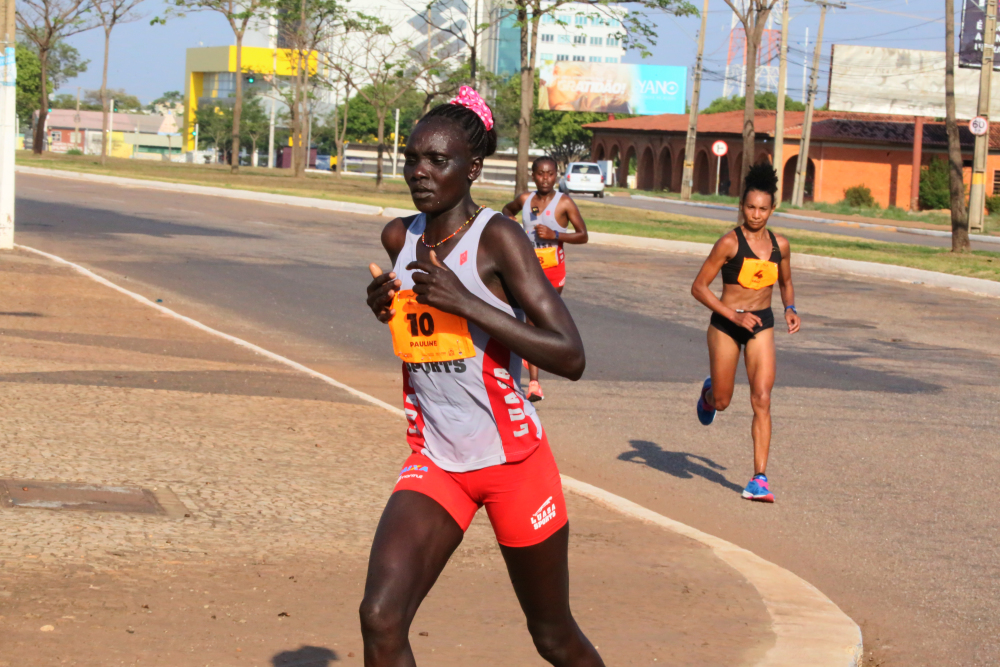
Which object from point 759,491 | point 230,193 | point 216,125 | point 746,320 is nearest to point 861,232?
point 230,193

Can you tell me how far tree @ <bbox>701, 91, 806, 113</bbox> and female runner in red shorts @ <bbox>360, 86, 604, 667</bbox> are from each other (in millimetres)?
107619

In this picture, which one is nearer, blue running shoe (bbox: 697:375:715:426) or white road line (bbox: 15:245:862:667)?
white road line (bbox: 15:245:862:667)

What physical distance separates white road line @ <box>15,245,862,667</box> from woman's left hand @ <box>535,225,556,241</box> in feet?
11.4

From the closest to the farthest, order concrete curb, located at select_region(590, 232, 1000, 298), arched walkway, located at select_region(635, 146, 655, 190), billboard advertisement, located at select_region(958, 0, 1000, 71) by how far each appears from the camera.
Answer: concrete curb, located at select_region(590, 232, 1000, 298) → billboard advertisement, located at select_region(958, 0, 1000, 71) → arched walkway, located at select_region(635, 146, 655, 190)

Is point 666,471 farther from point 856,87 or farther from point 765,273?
point 856,87

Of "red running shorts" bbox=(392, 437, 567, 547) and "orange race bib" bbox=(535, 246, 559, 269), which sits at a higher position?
"orange race bib" bbox=(535, 246, 559, 269)

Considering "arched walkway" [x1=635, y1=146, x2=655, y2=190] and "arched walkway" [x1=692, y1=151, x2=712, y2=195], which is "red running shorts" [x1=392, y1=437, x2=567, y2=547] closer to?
"arched walkway" [x1=692, y1=151, x2=712, y2=195]

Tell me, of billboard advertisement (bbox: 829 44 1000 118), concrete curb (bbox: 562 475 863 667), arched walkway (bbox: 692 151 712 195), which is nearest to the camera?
concrete curb (bbox: 562 475 863 667)

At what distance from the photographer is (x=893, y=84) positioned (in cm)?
5272

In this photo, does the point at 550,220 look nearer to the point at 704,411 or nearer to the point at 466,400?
the point at 704,411

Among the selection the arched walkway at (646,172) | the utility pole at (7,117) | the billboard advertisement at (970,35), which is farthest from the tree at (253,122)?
the utility pole at (7,117)

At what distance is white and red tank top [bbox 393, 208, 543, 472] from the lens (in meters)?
3.15

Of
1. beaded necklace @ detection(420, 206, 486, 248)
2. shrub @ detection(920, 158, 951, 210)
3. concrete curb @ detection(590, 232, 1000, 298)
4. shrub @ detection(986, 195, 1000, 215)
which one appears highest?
shrub @ detection(920, 158, 951, 210)

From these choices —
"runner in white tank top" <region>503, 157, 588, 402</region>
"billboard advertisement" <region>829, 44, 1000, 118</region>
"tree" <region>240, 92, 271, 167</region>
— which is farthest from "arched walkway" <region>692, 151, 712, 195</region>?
"runner in white tank top" <region>503, 157, 588, 402</region>
